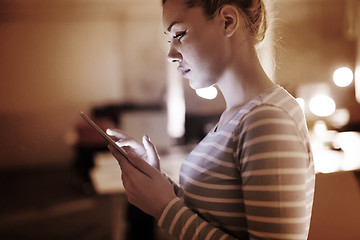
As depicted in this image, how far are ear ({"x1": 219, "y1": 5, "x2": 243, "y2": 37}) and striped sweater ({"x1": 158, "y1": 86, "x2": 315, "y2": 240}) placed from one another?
0.17m

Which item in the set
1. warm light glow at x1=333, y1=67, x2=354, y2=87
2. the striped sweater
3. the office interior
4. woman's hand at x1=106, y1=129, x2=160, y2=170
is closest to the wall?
the office interior

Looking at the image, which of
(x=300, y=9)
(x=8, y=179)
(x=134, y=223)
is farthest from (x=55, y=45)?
(x=300, y=9)

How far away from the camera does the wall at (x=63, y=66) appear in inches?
224

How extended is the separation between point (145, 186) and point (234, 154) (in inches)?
9.1

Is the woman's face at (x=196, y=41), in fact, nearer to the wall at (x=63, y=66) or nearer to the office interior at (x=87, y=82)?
the office interior at (x=87, y=82)

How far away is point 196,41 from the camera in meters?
0.75

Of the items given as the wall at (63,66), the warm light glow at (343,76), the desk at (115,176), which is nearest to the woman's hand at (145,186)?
the desk at (115,176)

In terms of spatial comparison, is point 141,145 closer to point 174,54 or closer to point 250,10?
point 174,54

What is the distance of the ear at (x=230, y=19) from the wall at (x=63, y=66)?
5474 mm

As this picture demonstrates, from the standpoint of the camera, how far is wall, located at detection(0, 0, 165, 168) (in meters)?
5.70

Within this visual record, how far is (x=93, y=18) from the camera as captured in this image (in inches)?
238

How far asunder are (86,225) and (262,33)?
2.97 metres

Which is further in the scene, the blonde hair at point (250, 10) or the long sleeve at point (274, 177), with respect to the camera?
the blonde hair at point (250, 10)

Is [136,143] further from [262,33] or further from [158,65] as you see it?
[158,65]
